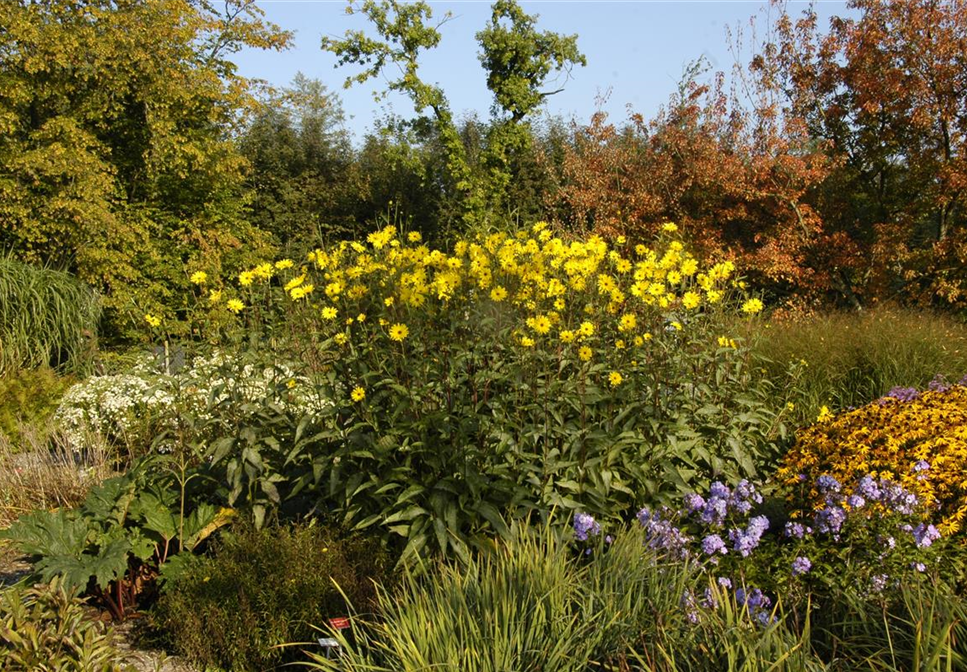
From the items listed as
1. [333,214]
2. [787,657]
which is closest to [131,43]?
[333,214]

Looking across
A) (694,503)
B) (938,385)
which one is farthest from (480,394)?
(938,385)

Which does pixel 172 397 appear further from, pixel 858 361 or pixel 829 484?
pixel 858 361

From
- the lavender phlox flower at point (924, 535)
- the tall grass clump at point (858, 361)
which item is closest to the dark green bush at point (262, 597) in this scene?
the lavender phlox flower at point (924, 535)

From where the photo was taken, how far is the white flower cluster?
375 cm

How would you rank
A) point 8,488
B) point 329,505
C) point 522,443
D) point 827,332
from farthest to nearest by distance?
point 827,332 < point 8,488 < point 329,505 < point 522,443

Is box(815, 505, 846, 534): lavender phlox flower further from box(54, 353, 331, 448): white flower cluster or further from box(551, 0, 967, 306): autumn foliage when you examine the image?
box(551, 0, 967, 306): autumn foliage

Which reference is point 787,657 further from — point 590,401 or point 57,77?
point 57,77

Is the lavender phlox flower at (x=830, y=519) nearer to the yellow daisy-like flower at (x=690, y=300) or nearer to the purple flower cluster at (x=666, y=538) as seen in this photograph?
the purple flower cluster at (x=666, y=538)

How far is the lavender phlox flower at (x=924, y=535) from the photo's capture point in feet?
9.48

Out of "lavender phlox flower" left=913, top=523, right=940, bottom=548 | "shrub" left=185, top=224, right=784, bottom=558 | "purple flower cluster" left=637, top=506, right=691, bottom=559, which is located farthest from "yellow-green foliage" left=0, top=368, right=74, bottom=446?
"lavender phlox flower" left=913, top=523, right=940, bottom=548

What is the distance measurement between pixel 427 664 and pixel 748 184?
8.86 metres

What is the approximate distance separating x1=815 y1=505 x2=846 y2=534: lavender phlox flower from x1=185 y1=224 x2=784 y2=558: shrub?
0.65m

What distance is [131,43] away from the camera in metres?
10.6

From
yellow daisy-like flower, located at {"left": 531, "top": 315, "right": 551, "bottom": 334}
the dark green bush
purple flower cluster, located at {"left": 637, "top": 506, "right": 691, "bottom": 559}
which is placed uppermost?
yellow daisy-like flower, located at {"left": 531, "top": 315, "right": 551, "bottom": 334}
